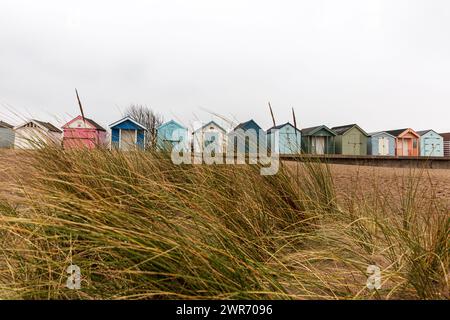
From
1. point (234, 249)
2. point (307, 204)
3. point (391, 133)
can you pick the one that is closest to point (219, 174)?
point (307, 204)

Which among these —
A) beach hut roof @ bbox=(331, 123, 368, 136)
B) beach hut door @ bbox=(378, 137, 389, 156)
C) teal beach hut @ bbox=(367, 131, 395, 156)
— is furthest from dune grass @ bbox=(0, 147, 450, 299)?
beach hut door @ bbox=(378, 137, 389, 156)

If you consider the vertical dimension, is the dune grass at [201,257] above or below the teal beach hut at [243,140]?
below

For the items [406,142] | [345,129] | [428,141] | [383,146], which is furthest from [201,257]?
[428,141]

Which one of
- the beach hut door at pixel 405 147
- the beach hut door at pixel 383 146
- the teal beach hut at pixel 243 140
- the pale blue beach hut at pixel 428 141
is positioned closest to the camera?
the teal beach hut at pixel 243 140

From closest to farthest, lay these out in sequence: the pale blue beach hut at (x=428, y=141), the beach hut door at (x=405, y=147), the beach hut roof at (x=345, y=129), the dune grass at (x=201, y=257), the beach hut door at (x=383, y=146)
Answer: the dune grass at (x=201, y=257), the beach hut roof at (x=345, y=129), the beach hut door at (x=383, y=146), the beach hut door at (x=405, y=147), the pale blue beach hut at (x=428, y=141)

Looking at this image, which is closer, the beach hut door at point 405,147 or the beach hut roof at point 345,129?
the beach hut roof at point 345,129

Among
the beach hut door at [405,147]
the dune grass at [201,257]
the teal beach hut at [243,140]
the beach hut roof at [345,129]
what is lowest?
the dune grass at [201,257]

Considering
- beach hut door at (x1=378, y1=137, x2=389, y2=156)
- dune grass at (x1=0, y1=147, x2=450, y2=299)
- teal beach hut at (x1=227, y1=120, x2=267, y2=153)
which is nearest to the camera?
dune grass at (x1=0, y1=147, x2=450, y2=299)

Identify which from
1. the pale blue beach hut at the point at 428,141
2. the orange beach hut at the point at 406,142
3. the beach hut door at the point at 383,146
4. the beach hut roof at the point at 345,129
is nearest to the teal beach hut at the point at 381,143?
the beach hut door at the point at 383,146

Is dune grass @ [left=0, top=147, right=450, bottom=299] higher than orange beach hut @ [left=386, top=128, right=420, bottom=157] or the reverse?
the reverse

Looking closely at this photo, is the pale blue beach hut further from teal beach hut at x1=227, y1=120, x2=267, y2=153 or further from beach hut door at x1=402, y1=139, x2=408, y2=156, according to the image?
teal beach hut at x1=227, y1=120, x2=267, y2=153

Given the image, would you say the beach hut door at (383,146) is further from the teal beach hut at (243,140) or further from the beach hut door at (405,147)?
the teal beach hut at (243,140)

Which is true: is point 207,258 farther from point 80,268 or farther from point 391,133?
point 391,133

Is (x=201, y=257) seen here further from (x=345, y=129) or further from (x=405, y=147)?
(x=405, y=147)
